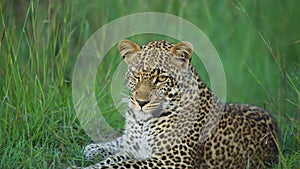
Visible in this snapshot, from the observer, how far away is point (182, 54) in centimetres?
784

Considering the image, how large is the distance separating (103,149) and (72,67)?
3.34 m

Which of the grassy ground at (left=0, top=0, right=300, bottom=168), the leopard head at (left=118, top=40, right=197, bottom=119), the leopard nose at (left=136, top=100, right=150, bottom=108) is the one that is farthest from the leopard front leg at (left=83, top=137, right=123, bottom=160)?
the leopard nose at (left=136, top=100, right=150, bottom=108)

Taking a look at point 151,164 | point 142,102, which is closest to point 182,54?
point 142,102

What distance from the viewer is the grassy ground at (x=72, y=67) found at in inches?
328

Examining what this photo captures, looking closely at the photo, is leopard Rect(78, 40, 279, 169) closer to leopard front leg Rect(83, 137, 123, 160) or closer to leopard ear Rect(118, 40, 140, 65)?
leopard ear Rect(118, 40, 140, 65)

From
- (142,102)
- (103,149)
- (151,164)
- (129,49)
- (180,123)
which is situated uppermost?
(129,49)

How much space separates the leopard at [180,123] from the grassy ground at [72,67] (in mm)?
367

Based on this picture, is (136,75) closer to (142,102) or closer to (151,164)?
(142,102)

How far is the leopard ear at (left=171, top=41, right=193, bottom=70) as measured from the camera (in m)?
7.76

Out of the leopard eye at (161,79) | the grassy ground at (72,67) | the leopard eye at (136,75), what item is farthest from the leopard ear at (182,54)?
the grassy ground at (72,67)

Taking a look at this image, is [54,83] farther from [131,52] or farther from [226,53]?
[226,53]

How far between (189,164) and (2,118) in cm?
242

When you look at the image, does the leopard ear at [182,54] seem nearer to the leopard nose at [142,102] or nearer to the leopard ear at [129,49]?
the leopard ear at [129,49]

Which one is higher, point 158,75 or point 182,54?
point 182,54
